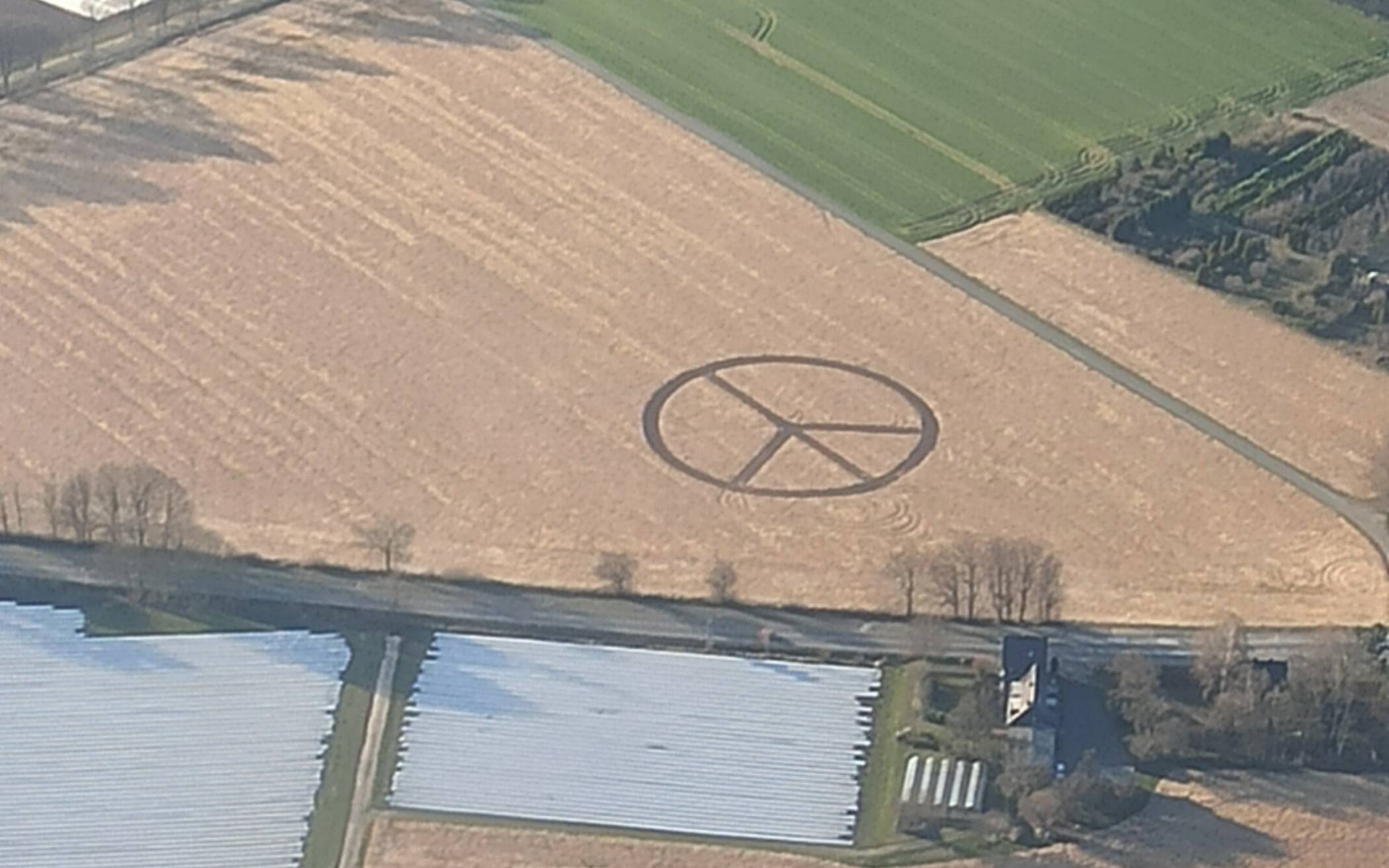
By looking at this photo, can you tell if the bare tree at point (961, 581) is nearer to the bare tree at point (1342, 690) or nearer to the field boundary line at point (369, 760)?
the bare tree at point (1342, 690)

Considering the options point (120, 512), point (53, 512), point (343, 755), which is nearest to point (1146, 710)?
point (343, 755)

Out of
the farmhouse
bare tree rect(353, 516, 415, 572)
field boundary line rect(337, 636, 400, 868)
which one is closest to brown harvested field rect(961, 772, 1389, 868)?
the farmhouse

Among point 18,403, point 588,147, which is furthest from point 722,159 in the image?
point 18,403

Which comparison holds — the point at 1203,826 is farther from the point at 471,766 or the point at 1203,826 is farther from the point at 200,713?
the point at 200,713

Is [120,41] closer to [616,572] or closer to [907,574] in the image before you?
[616,572]

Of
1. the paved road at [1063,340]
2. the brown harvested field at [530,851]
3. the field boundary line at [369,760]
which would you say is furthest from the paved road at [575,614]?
the brown harvested field at [530,851]

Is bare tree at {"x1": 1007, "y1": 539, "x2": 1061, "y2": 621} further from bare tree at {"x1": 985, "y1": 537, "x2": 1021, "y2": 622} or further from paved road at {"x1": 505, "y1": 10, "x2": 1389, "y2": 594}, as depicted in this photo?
paved road at {"x1": 505, "y1": 10, "x2": 1389, "y2": 594}
